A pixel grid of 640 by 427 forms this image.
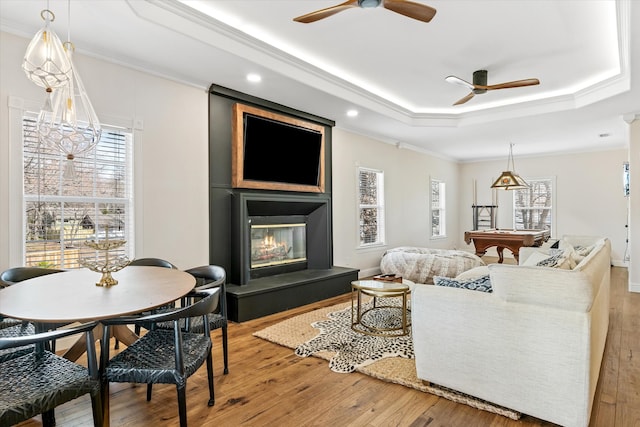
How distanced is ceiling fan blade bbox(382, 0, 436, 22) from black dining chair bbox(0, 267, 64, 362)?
2713 millimetres

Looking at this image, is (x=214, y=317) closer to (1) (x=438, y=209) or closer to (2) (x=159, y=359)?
(2) (x=159, y=359)

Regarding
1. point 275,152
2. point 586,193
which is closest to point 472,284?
point 275,152

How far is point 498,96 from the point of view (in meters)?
5.02

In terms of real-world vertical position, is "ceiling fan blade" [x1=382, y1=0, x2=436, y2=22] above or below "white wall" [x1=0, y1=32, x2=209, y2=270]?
above

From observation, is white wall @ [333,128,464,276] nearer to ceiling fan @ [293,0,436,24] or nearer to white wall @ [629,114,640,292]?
ceiling fan @ [293,0,436,24]

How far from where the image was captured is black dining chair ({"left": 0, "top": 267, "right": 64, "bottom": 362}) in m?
1.83

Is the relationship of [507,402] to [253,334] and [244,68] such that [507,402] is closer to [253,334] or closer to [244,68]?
[253,334]

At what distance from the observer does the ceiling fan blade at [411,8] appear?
2.29 m

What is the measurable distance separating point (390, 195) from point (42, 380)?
603 centimetres

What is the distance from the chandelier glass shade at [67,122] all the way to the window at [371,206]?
4.32m

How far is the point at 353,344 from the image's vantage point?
10.1ft

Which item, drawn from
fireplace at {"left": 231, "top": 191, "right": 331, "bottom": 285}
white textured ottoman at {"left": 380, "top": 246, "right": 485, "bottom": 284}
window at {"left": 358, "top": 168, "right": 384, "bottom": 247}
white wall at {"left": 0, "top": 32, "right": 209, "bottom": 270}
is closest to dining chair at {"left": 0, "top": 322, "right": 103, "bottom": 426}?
white wall at {"left": 0, "top": 32, "right": 209, "bottom": 270}

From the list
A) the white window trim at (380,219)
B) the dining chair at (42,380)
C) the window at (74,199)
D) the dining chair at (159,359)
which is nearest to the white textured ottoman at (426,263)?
the white window trim at (380,219)

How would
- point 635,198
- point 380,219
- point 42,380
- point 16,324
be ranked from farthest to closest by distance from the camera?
point 380,219
point 635,198
point 16,324
point 42,380
